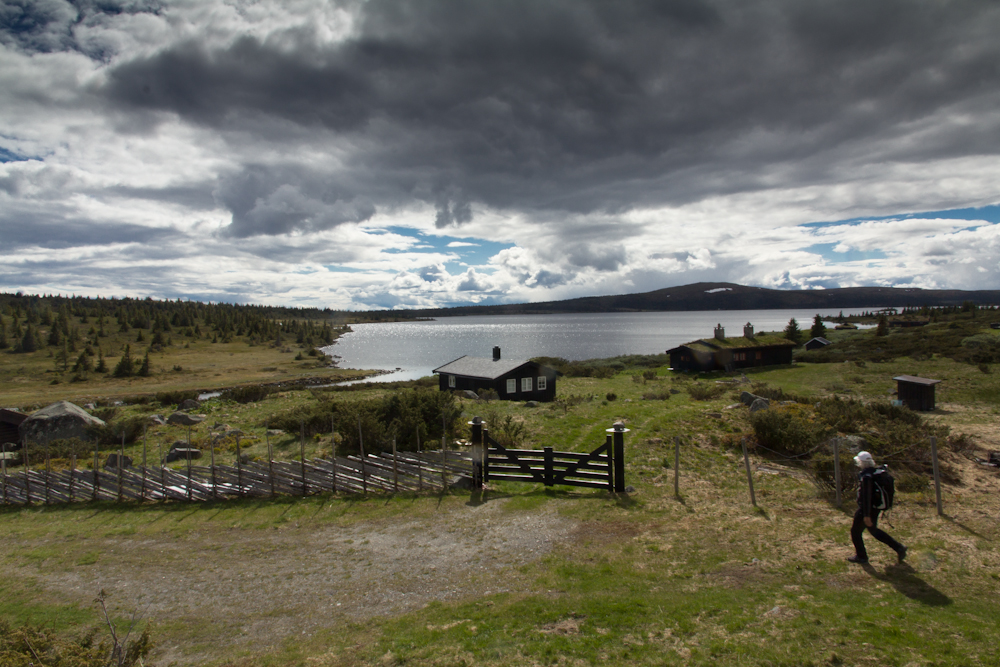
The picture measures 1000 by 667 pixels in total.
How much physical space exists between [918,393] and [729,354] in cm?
2549

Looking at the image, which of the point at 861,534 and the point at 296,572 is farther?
the point at 296,572

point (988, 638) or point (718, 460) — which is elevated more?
point (988, 638)

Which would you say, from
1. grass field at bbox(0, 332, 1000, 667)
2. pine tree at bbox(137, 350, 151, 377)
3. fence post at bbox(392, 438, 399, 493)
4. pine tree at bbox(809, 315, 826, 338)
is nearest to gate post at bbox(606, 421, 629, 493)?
grass field at bbox(0, 332, 1000, 667)

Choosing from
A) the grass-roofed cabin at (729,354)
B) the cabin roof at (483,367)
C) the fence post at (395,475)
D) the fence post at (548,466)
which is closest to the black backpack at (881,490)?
the fence post at (548,466)

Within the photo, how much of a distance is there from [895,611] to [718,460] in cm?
1099

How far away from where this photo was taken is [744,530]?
35.1ft

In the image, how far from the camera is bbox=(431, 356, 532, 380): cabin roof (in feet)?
131

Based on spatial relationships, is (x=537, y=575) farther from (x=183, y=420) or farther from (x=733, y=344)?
(x=733, y=344)

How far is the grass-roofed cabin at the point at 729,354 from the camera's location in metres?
56.5

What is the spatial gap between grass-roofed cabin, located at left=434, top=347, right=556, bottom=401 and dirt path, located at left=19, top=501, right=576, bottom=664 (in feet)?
86.5

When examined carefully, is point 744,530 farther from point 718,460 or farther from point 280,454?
point 280,454

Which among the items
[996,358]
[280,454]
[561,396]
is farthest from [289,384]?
[996,358]

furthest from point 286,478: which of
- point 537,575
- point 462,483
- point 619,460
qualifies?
point 619,460

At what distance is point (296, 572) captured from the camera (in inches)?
400
